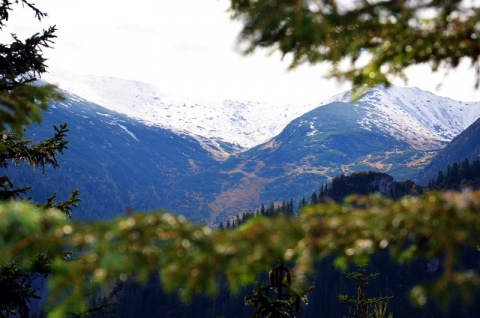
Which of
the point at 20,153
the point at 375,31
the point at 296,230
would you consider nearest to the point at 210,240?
the point at 296,230

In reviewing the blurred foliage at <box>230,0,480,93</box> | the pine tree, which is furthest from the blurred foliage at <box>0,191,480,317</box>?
the pine tree

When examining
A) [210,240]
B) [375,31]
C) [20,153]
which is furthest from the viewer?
[20,153]

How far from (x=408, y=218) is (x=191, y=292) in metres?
1.73

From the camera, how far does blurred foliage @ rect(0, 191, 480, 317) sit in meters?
2.89

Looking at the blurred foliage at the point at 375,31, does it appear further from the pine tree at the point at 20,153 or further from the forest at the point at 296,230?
the pine tree at the point at 20,153

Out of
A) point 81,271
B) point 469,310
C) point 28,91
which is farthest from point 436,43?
point 469,310

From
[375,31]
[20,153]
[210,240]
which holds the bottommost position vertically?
[210,240]

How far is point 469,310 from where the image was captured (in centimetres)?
9500

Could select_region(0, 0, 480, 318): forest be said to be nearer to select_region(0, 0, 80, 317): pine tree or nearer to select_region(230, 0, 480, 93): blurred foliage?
select_region(230, 0, 480, 93): blurred foliage

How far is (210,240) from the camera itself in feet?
10.7

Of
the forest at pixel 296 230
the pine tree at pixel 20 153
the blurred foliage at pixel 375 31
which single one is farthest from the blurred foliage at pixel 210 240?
the pine tree at pixel 20 153

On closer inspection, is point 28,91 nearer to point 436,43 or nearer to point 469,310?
point 436,43

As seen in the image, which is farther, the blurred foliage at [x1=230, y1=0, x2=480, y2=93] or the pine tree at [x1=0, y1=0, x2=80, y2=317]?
the pine tree at [x1=0, y1=0, x2=80, y2=317]

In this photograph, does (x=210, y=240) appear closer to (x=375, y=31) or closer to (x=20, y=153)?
(x=375, y=31)
